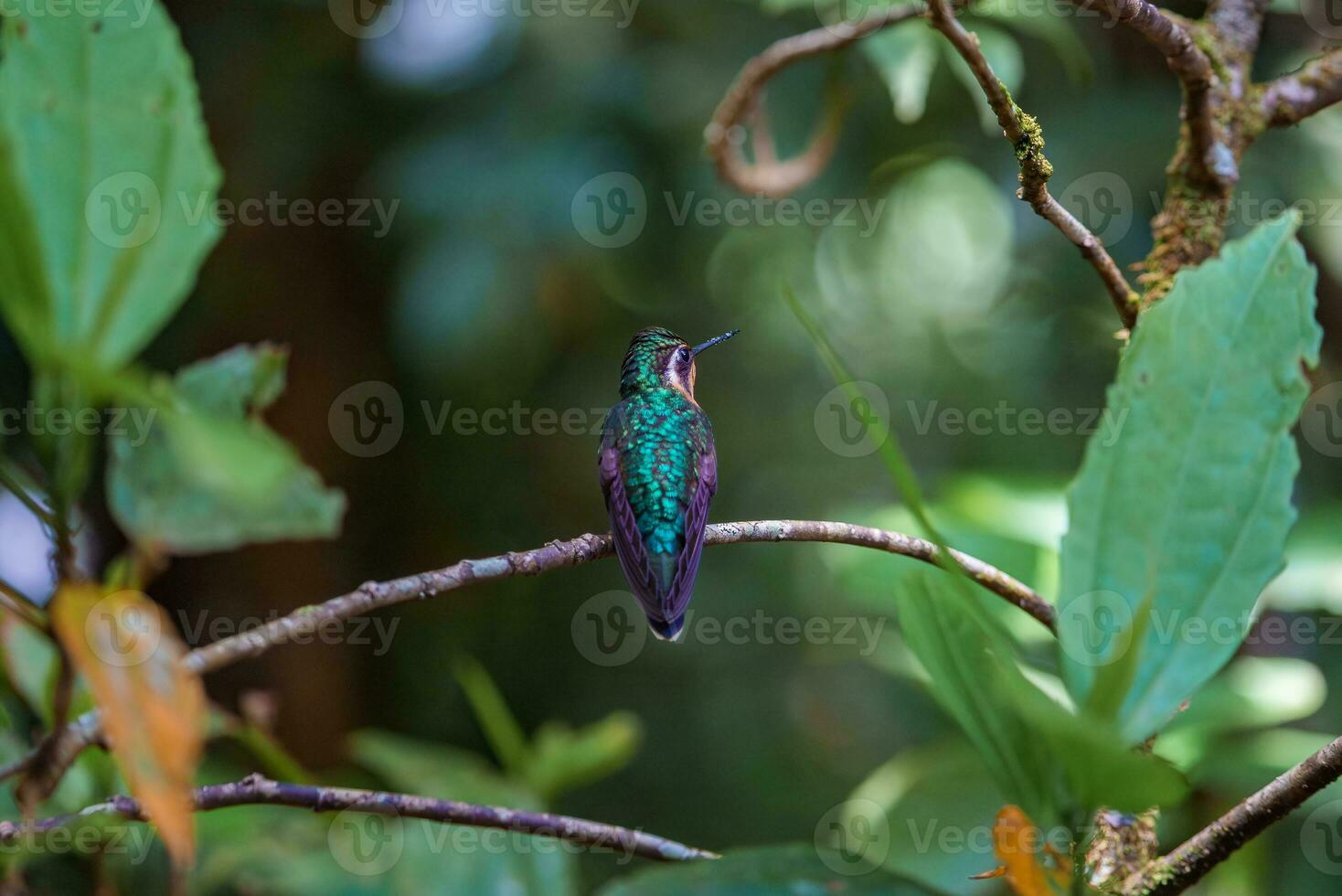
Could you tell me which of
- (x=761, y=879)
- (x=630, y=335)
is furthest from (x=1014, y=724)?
(x=630, y=335)

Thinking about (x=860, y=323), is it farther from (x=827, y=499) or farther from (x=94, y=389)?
(x=94, y=389)

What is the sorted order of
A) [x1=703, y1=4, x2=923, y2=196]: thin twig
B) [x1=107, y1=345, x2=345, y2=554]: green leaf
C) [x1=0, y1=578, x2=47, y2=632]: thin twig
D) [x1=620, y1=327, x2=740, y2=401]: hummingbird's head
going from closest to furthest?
1. [x1=0, y1=578, x2=47, y2=632]: thin twig
2. [x1=107, y1=345, x2=345, y2=554]: green leaf
3. [x1=703, y1=4, x2=923, y2=196]: thin twig
4. [x1=620, y1=327, x2=740, y2=401]: hummingbird's head

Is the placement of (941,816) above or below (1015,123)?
below

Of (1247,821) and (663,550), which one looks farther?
(663,550)

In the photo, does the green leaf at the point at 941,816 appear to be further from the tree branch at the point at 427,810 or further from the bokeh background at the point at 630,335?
the tree branch at the point at 427,810

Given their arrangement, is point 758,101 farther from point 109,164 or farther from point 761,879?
point 761,879

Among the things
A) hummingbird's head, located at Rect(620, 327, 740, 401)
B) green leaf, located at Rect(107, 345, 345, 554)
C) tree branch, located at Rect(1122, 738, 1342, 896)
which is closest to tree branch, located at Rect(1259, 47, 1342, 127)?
tree branch, located at Rect(1122, 738, 1342, 896)

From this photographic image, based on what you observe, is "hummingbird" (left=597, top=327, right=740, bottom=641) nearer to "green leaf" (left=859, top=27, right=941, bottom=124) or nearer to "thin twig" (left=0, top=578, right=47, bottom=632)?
"green leaf" (left=859, top=27, right=941, bottom=124)
